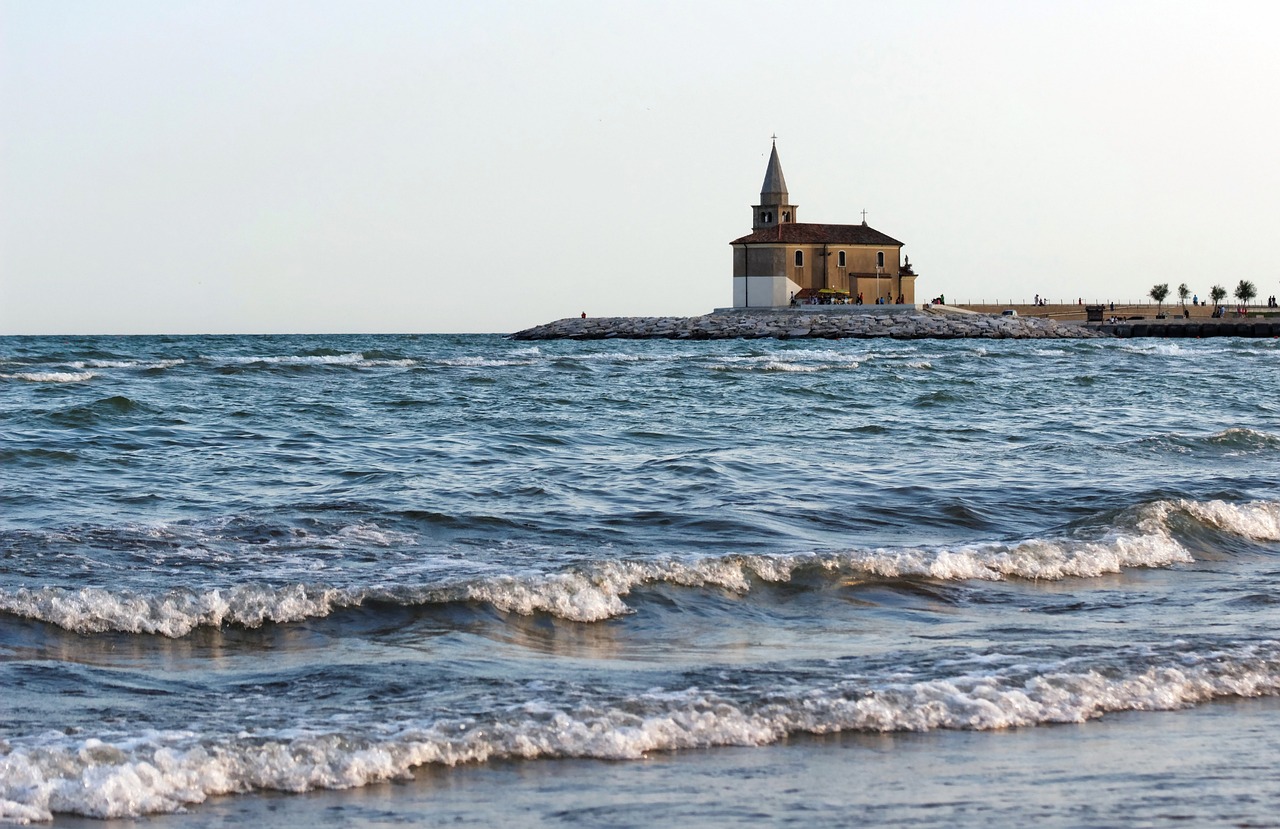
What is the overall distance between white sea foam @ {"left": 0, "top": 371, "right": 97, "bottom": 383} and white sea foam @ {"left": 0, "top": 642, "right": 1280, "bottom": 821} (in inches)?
1025

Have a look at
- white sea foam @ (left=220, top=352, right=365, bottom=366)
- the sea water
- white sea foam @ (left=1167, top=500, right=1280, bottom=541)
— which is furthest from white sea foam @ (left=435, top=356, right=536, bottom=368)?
white sea foam @ (left=1167, top=500, right=1280, bottom=541)

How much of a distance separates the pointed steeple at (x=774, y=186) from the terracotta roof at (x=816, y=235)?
2.61m

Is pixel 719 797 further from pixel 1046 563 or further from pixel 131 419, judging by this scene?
pixel 131 419

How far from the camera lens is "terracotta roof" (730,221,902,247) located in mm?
86312

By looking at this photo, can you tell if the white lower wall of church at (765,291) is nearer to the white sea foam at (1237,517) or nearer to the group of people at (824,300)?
the group of people at (824,300)

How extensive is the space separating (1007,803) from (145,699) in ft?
11.3

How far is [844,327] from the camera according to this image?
236 feet

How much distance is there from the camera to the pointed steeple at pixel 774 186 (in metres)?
91.2

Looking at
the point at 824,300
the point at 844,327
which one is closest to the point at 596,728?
the point at 844,327

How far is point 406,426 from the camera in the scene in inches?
707

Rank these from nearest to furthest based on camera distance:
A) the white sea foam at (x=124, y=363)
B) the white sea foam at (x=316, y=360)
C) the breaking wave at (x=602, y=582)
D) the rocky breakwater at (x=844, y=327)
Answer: the breaking wave at (x=602, y=582)
the white sea foam at (x=124, y=363)
the white sea foam at (x=316, y=360)
the rocky breakwater at (x=844, y=327)

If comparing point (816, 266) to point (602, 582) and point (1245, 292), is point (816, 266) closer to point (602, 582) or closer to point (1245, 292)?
point (1245, 292)

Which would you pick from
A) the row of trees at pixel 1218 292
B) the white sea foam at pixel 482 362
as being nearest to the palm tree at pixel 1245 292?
the row of trees at pixel 1218 292

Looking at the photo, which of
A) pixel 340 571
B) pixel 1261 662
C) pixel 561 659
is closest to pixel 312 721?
pixel 561 659
